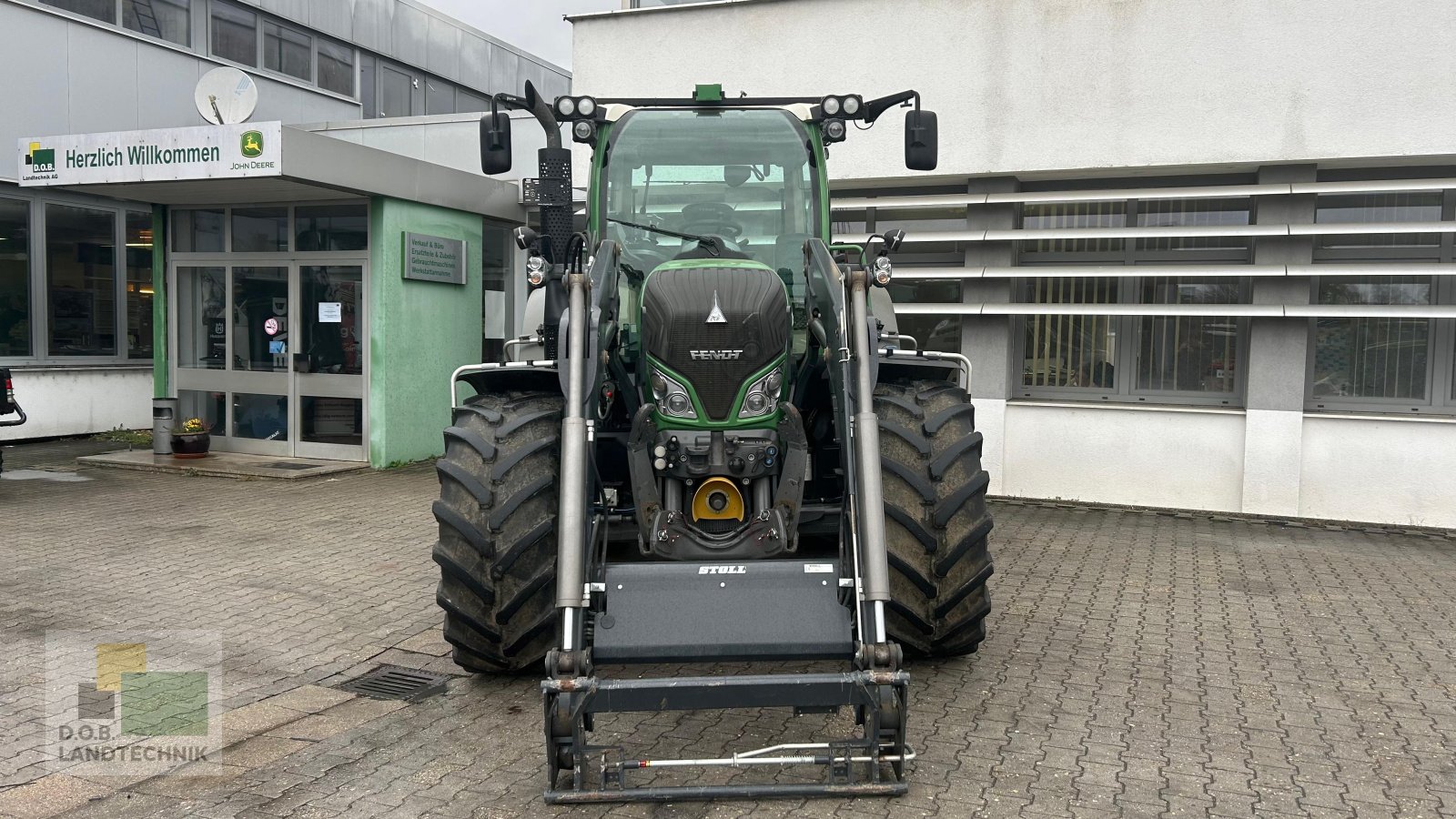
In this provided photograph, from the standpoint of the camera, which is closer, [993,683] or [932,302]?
[993,683]

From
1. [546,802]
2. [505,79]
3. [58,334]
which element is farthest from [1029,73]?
[505,79]

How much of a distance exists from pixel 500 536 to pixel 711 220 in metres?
1.89

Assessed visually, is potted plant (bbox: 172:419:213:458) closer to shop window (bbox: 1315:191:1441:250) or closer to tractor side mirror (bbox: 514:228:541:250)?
tractor side mirror (bbox: 514:228:541:250)

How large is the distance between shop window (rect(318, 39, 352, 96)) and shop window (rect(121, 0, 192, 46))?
3.20 meters

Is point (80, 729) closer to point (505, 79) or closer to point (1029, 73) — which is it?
point (1029, 73)

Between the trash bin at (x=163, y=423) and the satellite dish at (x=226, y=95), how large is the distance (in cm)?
310

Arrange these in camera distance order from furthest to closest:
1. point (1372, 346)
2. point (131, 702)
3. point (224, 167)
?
point (224, 167) < point (1372, 346) < point (131, 702)

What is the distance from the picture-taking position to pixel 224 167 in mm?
11258

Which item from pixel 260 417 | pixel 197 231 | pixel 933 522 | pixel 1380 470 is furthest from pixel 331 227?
pixel 1380 470

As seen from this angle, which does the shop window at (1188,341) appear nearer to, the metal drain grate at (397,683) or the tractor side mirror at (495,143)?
the tractor side mirror at (495,143)

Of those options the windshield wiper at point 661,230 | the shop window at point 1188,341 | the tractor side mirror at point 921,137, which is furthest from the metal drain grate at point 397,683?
the shop window at point 1188,341

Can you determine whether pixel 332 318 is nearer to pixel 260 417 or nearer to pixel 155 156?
pixel 260 417

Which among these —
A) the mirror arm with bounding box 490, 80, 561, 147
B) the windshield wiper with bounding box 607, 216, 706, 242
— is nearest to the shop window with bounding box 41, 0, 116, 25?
the mirror arm with bounding box 490, 80, 561, 147

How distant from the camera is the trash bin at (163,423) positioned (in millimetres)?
13109
